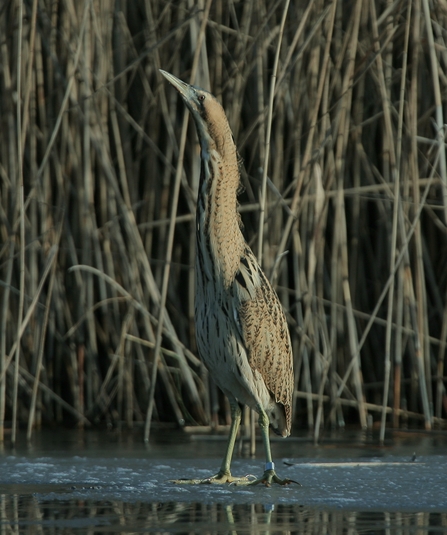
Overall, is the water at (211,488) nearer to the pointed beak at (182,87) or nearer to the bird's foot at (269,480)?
the bird's foot at (269,480)

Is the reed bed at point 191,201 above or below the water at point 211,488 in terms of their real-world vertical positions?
above

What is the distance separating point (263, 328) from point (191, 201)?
157cm

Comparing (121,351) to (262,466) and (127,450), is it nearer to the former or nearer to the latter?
(127,450)

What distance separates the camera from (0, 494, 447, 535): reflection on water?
10.7 feet

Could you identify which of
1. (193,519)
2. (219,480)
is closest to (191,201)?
(219,480)

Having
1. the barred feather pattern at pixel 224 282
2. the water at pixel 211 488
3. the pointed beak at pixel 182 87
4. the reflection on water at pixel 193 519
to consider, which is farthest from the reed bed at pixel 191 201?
the reflection on water at pixel 193 519

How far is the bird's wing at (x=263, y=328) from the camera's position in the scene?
433 cm

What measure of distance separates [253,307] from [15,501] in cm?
125

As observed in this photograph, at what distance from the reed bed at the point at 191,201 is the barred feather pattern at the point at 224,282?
105 centimetres

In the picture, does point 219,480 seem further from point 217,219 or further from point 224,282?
point 217,219

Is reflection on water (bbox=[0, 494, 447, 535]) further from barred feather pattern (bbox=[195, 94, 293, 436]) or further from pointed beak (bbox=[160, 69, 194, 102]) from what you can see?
pointed beak (bbox=[160, 69, 194, 102])

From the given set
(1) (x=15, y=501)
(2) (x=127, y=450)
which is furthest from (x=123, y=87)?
(1) (x=15, y=501)

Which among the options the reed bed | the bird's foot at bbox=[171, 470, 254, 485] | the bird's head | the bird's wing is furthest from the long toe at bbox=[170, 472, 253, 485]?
the bird's head

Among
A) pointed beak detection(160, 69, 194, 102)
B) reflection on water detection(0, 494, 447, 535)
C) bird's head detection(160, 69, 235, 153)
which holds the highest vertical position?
pointed beak detection(160, 69, 194, 102)
